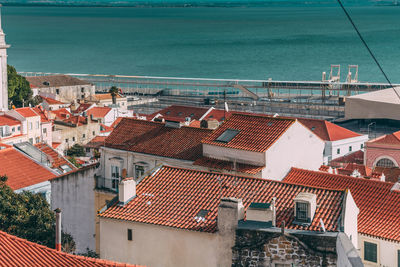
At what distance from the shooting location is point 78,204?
60.2ft

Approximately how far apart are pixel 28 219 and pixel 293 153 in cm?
566

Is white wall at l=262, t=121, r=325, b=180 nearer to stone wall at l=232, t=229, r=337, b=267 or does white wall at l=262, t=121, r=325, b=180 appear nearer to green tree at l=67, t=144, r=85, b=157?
stone wall at l=232, t=229, r=337, b=267

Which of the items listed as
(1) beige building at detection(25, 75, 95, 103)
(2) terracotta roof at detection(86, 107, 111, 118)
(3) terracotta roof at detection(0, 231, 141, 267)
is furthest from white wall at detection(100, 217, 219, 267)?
(1) beige building at detection(25, 75, 95, 103)

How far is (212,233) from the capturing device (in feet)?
38.2

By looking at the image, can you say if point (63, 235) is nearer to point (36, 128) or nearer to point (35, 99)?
point (36, 128)

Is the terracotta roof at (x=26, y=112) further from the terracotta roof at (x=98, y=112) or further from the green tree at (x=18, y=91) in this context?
the green tree at (x=18, y=91)

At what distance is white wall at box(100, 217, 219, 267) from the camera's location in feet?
38.8

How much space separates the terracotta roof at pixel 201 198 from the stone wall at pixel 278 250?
316 millimetres

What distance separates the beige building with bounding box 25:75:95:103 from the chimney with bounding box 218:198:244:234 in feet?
190

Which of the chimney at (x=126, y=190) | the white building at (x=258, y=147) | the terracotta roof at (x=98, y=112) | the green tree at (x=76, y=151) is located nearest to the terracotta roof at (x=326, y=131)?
the green tree at (x=76, y=151)

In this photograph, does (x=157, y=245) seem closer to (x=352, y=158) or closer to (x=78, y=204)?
(x=78, y=204)

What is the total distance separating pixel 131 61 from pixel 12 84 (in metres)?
82.1

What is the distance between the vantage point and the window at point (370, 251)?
14.6 m

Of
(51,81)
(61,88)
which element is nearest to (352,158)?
(61,88)
